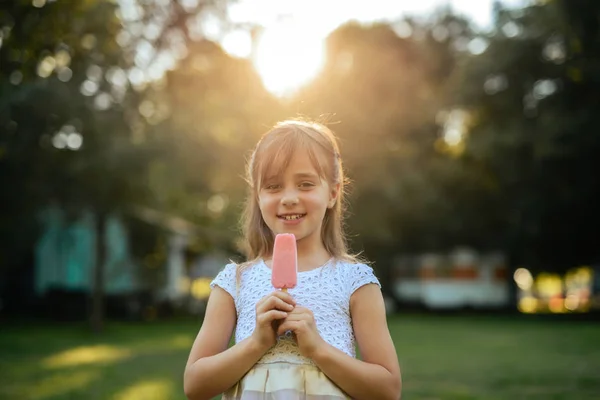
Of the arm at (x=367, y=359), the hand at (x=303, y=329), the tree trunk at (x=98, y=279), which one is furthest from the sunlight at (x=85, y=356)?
the hand at (x=303, y=329)

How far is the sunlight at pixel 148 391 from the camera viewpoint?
10188mm

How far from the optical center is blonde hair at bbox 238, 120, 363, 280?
10.0ft

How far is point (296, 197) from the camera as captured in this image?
3.01 meters

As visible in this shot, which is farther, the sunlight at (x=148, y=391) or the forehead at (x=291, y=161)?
the sunlight at (x=148, y=391)

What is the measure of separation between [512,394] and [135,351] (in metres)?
9.69

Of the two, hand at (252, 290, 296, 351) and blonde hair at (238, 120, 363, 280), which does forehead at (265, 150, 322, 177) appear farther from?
hand at (252, 290, 296, 351)

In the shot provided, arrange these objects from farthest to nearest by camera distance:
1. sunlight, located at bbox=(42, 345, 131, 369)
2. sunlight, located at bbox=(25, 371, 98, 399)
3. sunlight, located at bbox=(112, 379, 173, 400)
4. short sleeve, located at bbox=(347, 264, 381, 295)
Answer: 1. sunlight, located at bbox=(42, 345, 131, 369)
2. sunlight, located at bbox=(25, 371, 98, 399)
3. sunlight, located at bbox=(112, 379, 173, 400)
4. short sleeve, located at bbox=(347, 264, 381, 295)

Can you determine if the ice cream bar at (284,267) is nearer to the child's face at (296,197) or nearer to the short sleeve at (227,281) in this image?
the child's face at (296,197)

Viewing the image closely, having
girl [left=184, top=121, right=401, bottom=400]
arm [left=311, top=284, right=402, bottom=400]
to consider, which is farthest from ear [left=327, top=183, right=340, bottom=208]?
arm [left=311, top=284, right=402, bottom=400]

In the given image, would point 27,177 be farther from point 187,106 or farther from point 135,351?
point 135,351

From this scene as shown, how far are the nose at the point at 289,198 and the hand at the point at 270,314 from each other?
0.42 metres

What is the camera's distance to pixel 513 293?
144 ft

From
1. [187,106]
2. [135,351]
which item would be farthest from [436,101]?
[135,351]

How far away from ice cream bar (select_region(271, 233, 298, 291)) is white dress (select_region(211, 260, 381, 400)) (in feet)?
0.51
